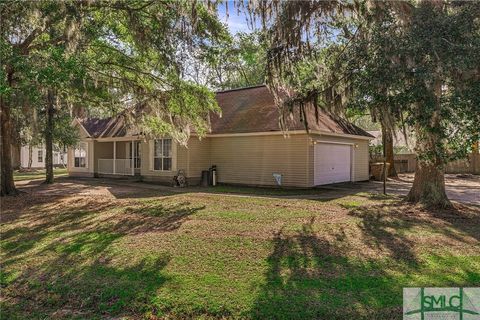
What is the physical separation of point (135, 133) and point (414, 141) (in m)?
13.5

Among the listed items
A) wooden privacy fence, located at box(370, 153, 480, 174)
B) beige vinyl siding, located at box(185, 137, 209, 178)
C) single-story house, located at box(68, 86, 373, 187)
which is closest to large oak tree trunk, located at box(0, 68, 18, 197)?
single-story house, located at box(68, 86, 373, 187)

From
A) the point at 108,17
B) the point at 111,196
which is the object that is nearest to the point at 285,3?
the point at 108,17

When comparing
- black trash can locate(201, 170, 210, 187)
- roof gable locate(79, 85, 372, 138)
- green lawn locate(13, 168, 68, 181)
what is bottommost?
green lawn locate(13, 168, 68, 181)

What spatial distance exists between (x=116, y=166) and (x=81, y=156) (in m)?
3.55

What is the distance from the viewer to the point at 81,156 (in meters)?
23.3

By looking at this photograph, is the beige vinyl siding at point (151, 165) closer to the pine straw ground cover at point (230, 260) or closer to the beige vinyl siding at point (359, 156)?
the pine straw ground cover at point (230, 260)

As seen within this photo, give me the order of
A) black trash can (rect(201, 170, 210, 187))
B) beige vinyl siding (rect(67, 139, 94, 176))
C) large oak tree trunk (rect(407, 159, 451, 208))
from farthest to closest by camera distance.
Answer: beige vinyl siding (rect(67, 139, 94, 176)) < black trash can (rect(201, 170, 210, 187)) < large oak tree trunk (rect(407, 159, 451, 208))

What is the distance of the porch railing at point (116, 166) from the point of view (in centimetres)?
2081

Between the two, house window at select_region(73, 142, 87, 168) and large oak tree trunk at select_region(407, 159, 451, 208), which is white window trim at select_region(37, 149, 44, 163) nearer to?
house window at select_region(73, 142, 87, 168)

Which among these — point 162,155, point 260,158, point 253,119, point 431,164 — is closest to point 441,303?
point 431,164

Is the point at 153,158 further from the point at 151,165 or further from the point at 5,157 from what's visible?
the point at 5,157

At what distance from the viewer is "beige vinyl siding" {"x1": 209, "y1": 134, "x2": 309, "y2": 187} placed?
15.3m

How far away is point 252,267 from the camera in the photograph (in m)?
5.83

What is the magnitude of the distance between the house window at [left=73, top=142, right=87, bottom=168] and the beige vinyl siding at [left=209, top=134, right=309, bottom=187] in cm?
954
